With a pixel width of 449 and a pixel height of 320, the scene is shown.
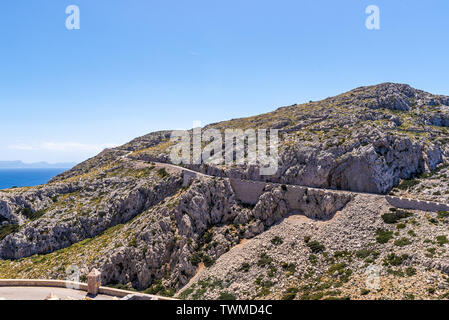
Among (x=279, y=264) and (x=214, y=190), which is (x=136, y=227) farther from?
(x=279, y=264)

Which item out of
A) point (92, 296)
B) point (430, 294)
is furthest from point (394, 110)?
point (92, 296)

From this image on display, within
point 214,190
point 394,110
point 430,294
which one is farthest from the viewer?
point 394,110

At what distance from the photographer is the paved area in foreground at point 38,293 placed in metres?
28.0

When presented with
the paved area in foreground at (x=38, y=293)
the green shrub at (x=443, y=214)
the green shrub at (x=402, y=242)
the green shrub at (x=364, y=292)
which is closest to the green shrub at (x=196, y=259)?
the paved area in foreground at (x=38, y=293)

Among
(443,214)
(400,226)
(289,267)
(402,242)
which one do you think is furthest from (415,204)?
(289,267)

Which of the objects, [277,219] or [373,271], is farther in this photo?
[277,219]

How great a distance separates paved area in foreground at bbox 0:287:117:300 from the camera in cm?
2802

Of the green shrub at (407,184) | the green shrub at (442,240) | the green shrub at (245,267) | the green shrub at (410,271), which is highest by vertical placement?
the green shrub at (407,184)

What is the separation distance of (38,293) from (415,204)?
51978 millimetres

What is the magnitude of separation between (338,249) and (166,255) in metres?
32.8

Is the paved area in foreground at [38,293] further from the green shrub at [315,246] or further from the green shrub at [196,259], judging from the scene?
the green shrub at [315,246]

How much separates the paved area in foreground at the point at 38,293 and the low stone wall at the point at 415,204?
43.4 m

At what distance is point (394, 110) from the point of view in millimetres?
81250

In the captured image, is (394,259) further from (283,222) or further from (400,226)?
(283,222)
